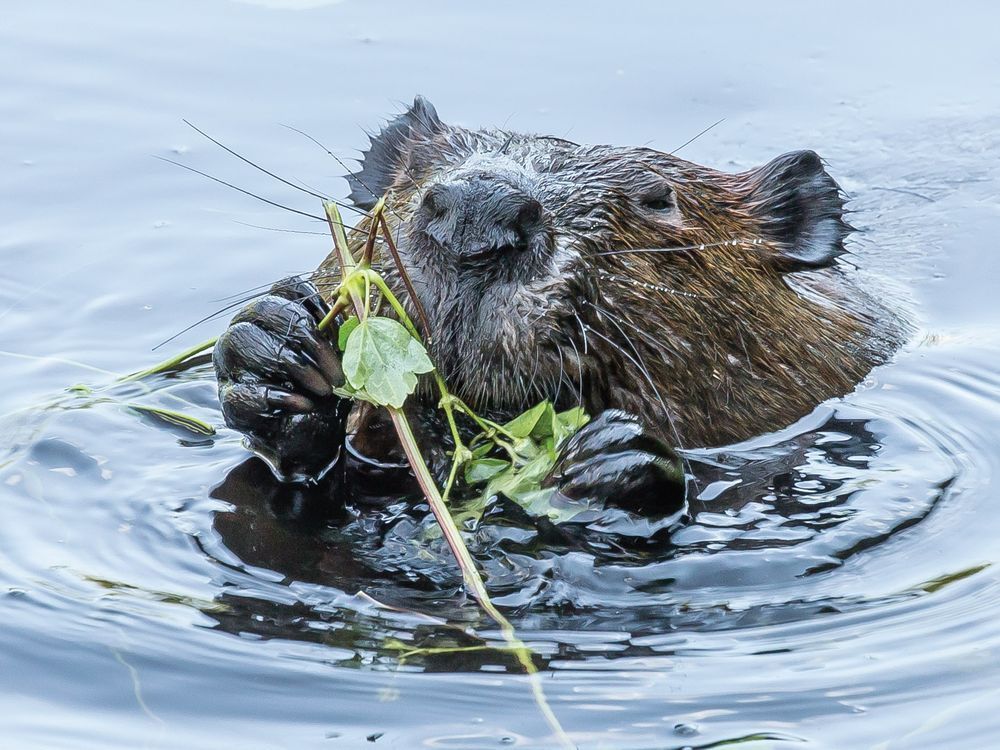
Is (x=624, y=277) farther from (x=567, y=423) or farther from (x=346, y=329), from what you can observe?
(x=346, y=329)

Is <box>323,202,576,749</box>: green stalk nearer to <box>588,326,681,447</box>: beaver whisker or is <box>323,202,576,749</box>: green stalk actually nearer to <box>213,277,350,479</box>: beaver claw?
<box>213,277,350,479</box>: beaver claw

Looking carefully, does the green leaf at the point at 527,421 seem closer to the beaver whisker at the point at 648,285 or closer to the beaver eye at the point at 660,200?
the beaver whisker at the point at 648,285

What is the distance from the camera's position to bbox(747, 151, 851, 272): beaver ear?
5375 millimetres

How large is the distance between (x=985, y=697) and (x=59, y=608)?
7.32 feet

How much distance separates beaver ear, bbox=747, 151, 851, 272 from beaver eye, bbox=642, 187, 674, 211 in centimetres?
58

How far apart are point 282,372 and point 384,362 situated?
0.41 metres

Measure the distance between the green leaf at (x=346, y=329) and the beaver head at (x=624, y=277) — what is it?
19cm

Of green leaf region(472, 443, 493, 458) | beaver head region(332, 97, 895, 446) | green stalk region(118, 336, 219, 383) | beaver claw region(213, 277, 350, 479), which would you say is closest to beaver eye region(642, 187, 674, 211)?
beaver head region(332, 97, 895, 446)

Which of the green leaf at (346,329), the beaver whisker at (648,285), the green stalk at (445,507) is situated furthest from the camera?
the beaver whisker at (648,285)

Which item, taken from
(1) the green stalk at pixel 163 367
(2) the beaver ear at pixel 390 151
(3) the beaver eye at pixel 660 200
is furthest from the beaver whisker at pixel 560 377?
(1) the green stalk at pixel 163 367

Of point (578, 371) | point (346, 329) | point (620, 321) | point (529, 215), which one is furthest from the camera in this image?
point (620, 321)

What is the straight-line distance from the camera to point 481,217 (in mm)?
3980

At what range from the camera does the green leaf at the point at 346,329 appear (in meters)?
4.20

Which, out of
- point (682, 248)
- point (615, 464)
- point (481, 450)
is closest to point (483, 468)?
point (481, 450)
